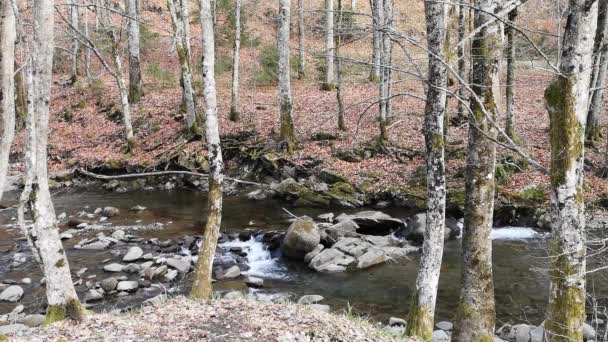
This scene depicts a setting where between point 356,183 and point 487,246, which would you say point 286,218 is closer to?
point 356,183

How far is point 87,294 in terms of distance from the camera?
9.95m

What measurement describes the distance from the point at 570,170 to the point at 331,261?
755cm

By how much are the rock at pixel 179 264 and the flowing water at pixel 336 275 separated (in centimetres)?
79

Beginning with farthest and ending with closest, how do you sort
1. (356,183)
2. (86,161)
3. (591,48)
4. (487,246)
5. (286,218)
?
(86,161)
(356,183)
(286,218)
(487,246)
(591,48)

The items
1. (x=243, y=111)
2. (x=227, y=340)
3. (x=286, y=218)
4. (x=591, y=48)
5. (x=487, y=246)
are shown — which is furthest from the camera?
(x=243, y=111)

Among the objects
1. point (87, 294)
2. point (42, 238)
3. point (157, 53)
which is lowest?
point (87, 294)

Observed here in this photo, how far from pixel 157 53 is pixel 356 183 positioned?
65.5 ft

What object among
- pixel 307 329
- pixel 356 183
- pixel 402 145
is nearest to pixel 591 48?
pixel 307 329

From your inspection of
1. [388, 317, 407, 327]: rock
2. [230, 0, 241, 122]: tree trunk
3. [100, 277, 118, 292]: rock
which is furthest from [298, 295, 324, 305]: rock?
[230, 0, 241, 122]: tree trunk

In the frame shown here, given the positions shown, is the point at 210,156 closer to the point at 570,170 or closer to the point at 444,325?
the point at 570,170

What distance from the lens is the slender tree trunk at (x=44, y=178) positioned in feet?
18.7

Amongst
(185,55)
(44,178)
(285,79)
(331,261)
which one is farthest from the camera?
(185,55)

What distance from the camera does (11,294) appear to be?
9883 millimetres

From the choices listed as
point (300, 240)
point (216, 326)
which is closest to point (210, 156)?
point (216, 326)
